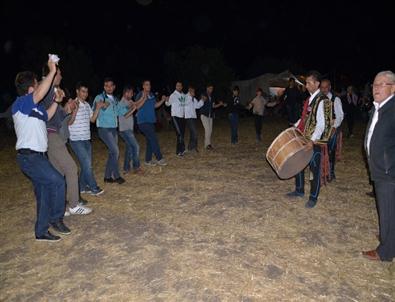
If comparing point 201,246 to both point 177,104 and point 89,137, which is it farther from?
point 177,104

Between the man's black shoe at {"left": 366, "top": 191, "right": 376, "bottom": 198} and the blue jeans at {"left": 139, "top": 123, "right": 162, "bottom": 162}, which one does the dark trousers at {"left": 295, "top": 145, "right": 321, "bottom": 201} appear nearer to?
the man's black shoe at {"left": 366, "top": 191, "right": 376, "bottom": 198}

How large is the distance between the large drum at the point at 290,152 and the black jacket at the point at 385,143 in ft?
5.24

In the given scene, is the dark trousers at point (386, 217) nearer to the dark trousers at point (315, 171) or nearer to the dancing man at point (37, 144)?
the dark trousers at point (315, 171)

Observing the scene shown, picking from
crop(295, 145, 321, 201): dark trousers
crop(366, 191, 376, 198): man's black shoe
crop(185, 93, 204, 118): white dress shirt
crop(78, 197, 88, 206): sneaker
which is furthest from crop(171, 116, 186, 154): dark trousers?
crop(366, 191, 376, 198): man's black shoe

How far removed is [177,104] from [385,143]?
713 cm

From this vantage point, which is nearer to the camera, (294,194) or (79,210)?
(79,210)

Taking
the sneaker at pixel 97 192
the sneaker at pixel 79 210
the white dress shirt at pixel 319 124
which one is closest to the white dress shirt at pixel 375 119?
the white dress shirt at pixel 319 124

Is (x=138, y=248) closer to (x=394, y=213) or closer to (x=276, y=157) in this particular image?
(x=276, y=157)

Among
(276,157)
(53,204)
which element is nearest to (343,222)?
(276,157)

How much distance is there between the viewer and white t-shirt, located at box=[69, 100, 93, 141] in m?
6.60

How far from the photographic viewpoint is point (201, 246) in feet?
16.7

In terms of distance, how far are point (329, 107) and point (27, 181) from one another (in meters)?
6.59

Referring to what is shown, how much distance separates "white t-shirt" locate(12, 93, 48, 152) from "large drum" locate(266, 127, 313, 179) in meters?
3.46

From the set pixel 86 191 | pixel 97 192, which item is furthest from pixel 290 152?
pixel 86 191
